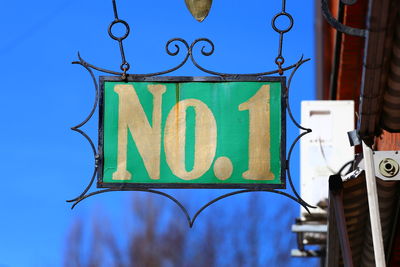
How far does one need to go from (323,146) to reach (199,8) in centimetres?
516

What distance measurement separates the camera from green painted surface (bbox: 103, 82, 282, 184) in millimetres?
4773

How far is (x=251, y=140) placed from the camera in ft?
15.7

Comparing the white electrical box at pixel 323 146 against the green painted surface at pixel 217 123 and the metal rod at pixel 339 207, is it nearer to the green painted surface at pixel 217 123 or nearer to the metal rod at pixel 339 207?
the metal rod at pixel 339 207

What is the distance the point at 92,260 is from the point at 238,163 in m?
27.8

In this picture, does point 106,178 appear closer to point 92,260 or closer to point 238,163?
point 238,163

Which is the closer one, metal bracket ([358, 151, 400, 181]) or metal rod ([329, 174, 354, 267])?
metal bracket ([358, 151, 400, 181])

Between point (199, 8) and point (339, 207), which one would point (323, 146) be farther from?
point (199, 8)

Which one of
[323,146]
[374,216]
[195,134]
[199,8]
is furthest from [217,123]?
[323,146]

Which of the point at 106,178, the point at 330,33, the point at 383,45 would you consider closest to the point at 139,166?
the point at 106,178

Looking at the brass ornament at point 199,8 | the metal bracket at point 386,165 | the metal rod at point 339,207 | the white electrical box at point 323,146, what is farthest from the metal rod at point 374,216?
the white electrical box at point 323,146

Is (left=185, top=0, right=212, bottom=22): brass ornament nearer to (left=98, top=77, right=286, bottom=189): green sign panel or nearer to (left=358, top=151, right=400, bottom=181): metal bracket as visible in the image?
(left=98, top=77, right=286, bottom=189): green sign panel

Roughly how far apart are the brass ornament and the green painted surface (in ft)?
1.19

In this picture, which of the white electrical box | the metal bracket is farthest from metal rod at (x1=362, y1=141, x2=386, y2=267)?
the white electrical box

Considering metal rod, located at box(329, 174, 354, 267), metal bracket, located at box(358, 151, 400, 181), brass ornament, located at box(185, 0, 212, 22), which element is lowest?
metal rod, located at box(329, 174, 354, 267)
